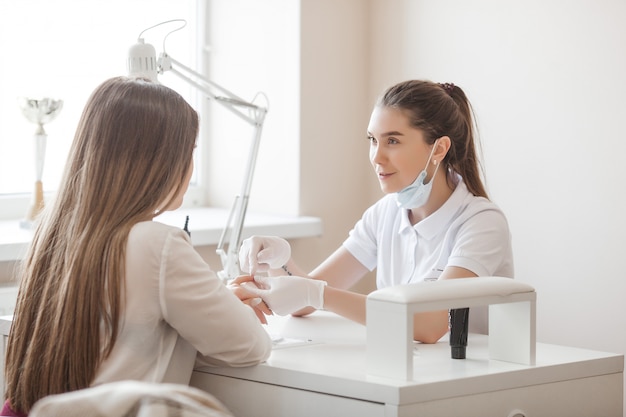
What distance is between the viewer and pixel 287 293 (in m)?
1.76

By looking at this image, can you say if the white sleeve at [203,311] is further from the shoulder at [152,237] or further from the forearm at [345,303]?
the forearm at [345,303]

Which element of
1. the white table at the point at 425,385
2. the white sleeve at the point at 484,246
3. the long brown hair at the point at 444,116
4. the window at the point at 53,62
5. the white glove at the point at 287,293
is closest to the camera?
the white table at the point at 425,385

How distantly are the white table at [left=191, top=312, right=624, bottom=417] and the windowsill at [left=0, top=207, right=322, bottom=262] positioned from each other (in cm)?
109

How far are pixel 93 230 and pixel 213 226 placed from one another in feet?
4.47

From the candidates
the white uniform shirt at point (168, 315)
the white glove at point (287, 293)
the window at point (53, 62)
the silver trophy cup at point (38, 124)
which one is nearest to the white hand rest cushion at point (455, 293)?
the white uniform shirt at point (168, 315)

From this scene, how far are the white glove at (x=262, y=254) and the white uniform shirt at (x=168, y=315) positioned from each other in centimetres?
51

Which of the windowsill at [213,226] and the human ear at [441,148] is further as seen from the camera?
the windowsill at [213,226]

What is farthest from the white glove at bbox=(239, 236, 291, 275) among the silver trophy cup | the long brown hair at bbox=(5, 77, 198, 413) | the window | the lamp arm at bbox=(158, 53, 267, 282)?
the window

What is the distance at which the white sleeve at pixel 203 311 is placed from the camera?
1.43 metres

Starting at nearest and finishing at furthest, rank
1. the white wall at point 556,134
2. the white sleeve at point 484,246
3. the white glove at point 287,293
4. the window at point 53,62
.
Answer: the white glove at point 287,293 < the white sleeve at point 484,246 < the white wall at point 556,134 < the window at point 53,62

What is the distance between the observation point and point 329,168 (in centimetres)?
313

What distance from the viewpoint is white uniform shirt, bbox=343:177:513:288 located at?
195 cm

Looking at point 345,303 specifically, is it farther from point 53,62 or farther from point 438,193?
point 53,62

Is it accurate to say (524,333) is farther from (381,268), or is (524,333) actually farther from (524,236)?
(524,236)
